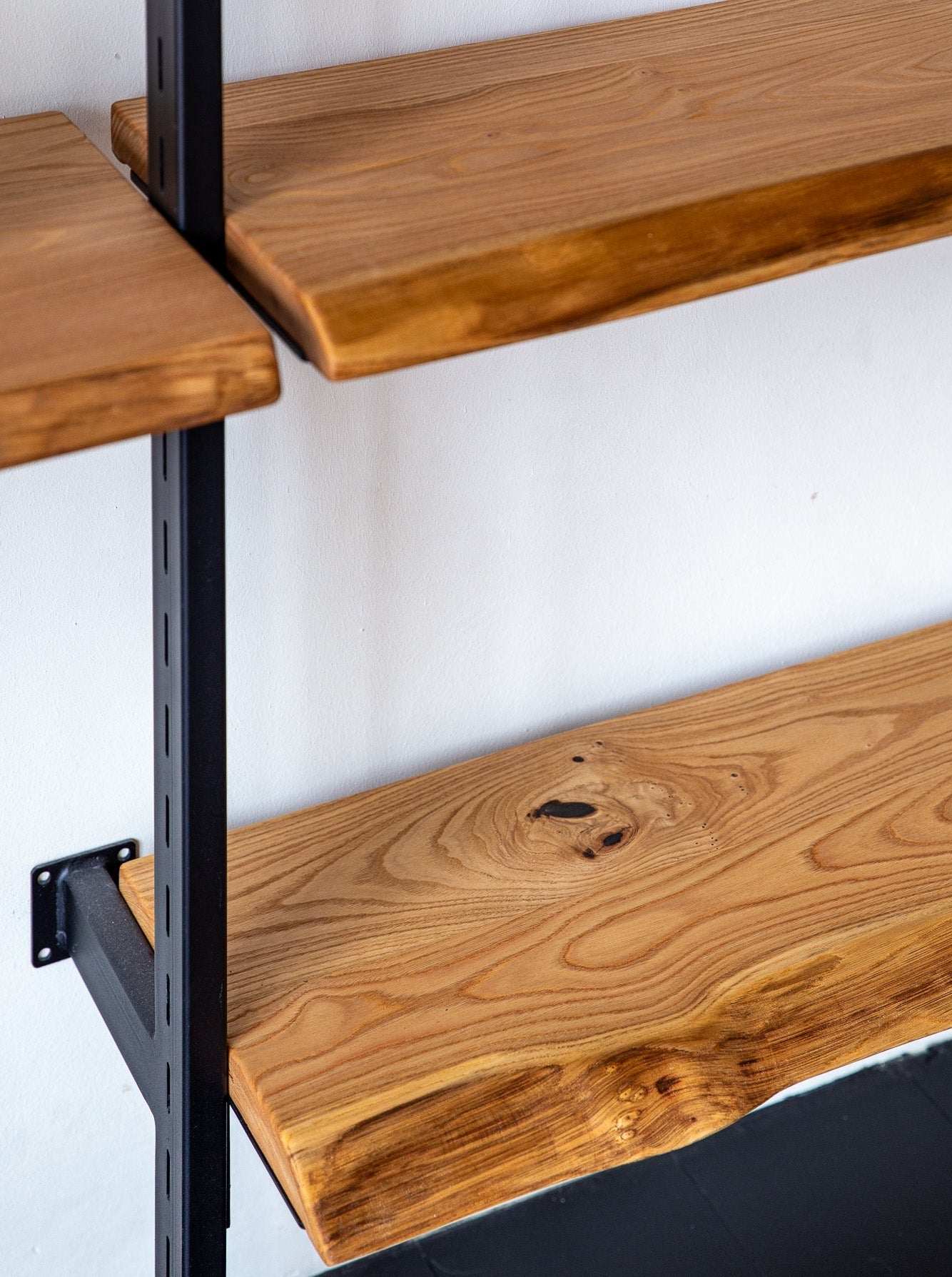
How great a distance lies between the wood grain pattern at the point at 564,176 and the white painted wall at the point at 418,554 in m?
0.14

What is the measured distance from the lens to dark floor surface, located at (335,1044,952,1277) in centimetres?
130

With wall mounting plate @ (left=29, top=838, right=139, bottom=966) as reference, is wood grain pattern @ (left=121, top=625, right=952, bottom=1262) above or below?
above

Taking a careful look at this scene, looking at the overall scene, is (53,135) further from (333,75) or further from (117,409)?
(117,409)

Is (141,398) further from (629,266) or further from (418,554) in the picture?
(418,554)

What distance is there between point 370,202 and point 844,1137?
1181 mm

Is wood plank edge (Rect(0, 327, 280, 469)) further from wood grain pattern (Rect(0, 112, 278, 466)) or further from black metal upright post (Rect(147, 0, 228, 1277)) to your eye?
black metal upright post (Rect(147, 0, 228, 1277))

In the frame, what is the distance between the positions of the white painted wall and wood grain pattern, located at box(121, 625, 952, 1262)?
0.07 metres

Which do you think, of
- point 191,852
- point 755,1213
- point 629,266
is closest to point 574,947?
point 191,852

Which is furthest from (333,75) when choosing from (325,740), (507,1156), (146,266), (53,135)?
(507,1156)

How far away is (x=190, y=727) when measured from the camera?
0.66 meters

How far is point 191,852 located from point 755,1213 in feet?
2.94

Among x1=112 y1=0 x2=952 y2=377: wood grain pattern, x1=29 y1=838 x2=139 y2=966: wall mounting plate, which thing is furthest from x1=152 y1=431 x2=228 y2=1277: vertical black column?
x1=29 y1=838 x2=139 y2=966: wall mounting plate

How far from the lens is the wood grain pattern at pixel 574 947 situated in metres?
0.76

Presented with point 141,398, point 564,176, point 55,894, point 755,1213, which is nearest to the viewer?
point 141,398
